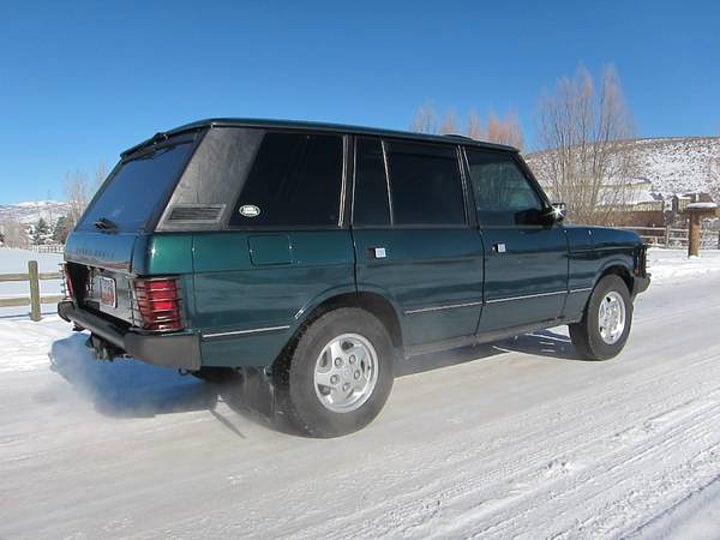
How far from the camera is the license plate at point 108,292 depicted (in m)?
3.28

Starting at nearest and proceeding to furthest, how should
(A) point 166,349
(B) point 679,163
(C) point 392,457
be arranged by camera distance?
(A) point 166,349
(C) point 392,457
(B) point 679,163

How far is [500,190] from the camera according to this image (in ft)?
14.4

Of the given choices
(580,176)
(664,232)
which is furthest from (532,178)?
(664,232)

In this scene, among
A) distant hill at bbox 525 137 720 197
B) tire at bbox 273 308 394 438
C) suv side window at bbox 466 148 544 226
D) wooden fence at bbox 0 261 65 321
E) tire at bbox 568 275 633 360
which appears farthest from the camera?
distant hill at bbox 525 137 720 197

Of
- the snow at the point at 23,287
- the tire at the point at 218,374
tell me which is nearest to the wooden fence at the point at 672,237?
the snow at the point at 23,287

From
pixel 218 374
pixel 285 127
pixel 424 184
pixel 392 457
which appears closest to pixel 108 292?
pixel 218 374

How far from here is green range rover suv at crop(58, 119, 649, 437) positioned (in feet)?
9.46

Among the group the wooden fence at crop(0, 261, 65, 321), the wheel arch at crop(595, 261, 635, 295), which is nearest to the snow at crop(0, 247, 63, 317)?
the wooden fence at crop(0, 261, 65, 321)

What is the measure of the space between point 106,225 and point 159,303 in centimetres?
99

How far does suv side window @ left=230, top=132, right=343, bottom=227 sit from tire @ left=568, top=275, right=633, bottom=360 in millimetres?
2944

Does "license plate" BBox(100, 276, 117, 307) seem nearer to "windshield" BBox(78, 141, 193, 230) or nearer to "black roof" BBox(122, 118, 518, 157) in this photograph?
"windshield" BBox(78, 141, 193, 230)

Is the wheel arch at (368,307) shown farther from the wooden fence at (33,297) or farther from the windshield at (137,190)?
the wooden fence at (33,297)

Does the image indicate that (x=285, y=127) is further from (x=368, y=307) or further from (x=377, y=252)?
(x=368, y=307)

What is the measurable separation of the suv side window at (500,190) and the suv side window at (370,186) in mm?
890
